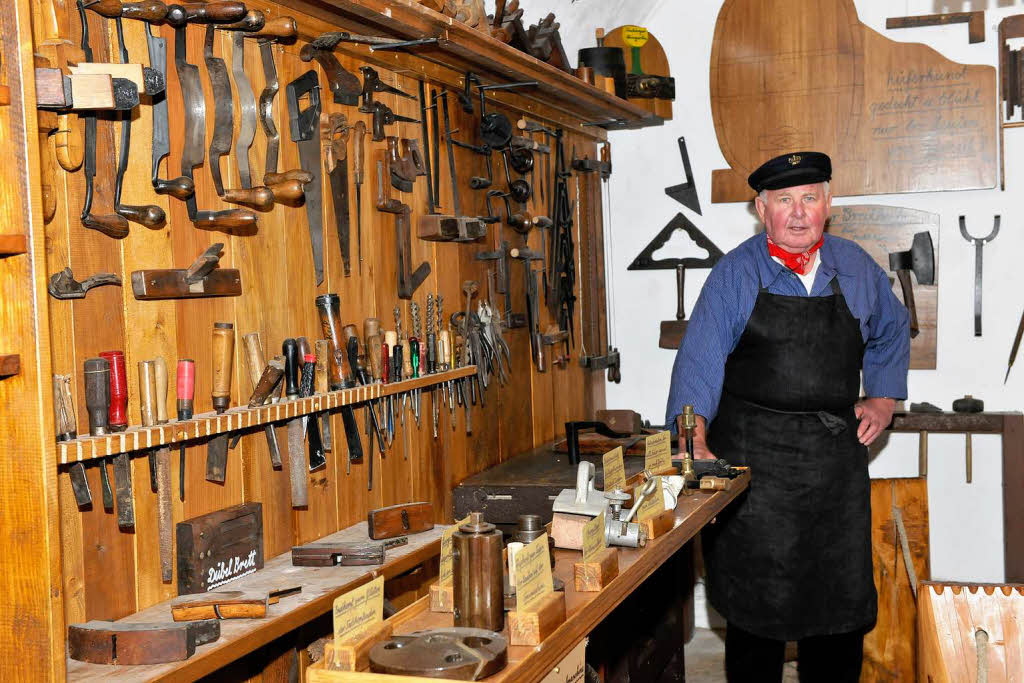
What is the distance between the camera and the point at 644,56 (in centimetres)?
568

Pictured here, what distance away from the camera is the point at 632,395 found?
593 centimetres

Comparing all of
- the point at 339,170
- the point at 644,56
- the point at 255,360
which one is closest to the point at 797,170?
the point at 339,170

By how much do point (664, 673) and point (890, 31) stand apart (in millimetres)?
3208

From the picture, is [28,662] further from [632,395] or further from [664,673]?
[632,395]

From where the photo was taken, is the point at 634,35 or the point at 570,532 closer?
the point at 570,532

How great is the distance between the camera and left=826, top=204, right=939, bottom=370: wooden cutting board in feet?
17.5

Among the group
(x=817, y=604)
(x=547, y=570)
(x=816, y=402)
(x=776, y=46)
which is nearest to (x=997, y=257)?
(x=776, y=46)

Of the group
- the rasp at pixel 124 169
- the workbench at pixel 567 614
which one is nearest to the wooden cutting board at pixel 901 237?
the workbench at pixel 567 614

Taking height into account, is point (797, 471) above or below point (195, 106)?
below

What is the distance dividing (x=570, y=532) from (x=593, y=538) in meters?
0.28

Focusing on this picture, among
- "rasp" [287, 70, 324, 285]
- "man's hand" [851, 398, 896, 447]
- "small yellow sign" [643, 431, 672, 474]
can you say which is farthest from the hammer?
"rasp" [287, 70, 324, 285]

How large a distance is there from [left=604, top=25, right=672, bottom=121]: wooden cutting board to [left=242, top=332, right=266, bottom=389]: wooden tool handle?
3226mm

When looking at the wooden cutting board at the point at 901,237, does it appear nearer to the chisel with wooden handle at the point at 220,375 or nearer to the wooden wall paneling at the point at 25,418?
the chisel with wooden handle at the point at 220,375

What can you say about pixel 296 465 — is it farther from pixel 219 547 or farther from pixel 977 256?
pixel 977 256
